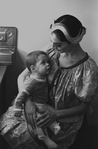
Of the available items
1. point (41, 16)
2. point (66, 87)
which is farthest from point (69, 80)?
point (41, 16)

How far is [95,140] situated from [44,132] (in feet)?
2.18

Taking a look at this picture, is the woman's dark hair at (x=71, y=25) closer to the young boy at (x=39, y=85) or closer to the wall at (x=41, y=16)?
the young boy at (x=39, y=85)

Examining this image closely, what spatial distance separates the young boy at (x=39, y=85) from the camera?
1509 mm

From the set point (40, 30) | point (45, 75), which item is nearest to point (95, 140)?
point (45, 75)

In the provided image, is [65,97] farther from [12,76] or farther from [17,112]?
[12,76]

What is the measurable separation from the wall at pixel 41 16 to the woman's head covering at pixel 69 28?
0.52 metres

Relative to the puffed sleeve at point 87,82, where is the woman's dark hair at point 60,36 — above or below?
above

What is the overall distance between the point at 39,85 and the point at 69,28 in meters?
0.36

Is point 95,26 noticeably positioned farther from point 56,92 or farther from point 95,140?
point 95,140

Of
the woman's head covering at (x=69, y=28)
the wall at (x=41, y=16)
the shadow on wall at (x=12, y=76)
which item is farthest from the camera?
the shadow on wall at (x=12, y=76)

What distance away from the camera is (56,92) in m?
1.60

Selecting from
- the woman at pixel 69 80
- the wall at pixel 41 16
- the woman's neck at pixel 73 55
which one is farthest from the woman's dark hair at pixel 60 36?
the wall at pixel 41 16

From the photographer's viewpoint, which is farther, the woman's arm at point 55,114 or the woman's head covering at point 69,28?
the woman's arm at point 55,114

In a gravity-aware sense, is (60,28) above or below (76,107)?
above
